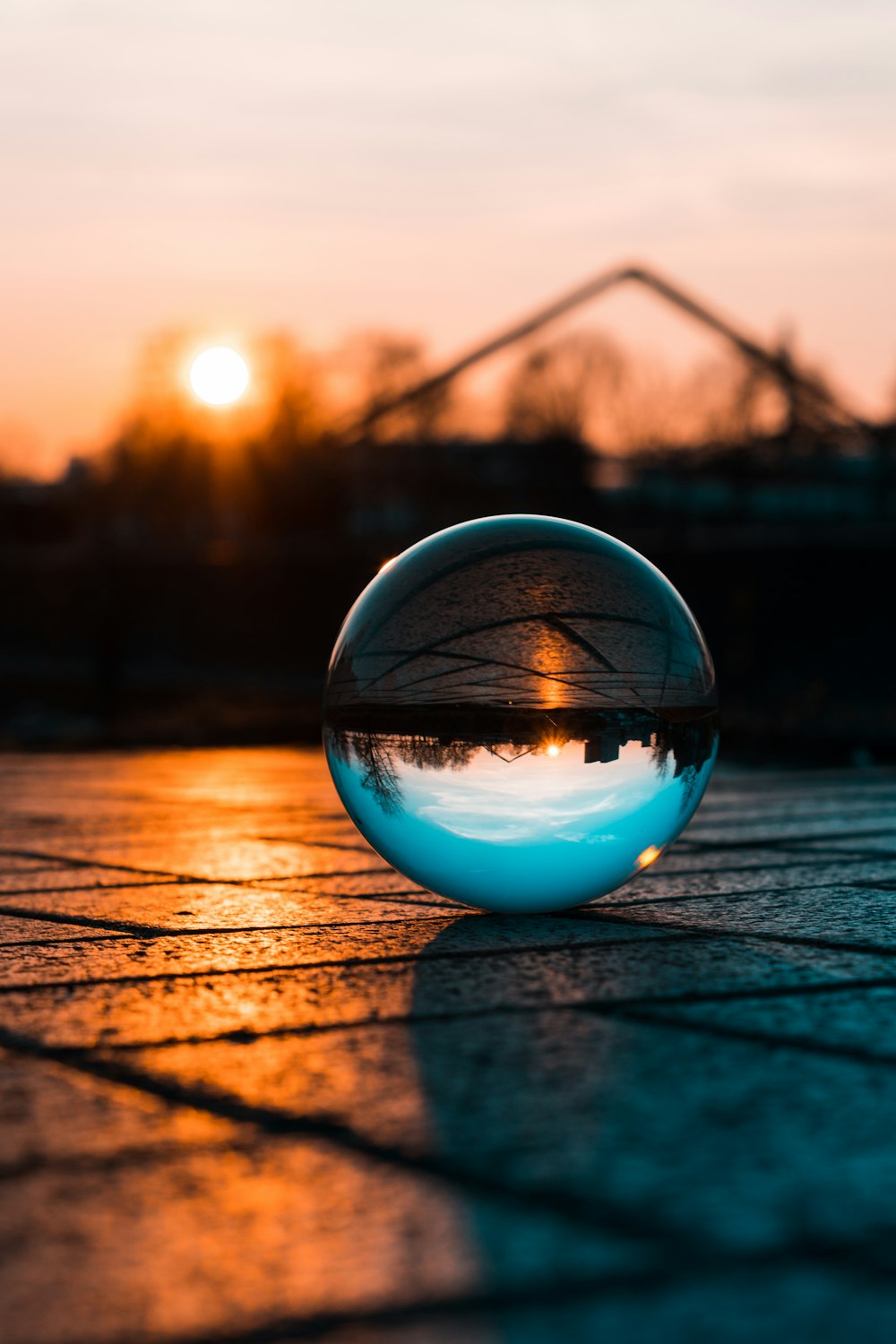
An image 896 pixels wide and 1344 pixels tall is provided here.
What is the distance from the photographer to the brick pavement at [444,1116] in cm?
241

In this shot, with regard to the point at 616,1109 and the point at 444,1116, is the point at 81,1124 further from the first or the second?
the point at 616,1109

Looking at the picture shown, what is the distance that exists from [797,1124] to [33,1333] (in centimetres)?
152

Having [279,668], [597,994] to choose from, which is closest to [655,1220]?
[597,994]

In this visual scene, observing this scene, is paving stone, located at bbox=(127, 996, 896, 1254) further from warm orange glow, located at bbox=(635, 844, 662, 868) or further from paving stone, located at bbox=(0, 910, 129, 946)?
paving stone, located at bbox=(0, 910, 129, 946)

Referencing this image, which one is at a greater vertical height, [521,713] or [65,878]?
[521,713]

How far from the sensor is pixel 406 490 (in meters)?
54.3

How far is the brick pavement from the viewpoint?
2414 mm

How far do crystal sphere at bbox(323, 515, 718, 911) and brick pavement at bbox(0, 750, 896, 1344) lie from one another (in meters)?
0.29

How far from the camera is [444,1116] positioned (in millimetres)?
3279

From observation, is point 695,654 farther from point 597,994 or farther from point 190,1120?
point 190,1120

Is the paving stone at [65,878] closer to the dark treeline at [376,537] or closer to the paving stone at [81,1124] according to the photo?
the paving stone at [81,1124]

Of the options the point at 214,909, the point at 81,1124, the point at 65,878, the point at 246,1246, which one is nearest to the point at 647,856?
the point at 214,909

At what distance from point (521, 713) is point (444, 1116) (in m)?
1.62

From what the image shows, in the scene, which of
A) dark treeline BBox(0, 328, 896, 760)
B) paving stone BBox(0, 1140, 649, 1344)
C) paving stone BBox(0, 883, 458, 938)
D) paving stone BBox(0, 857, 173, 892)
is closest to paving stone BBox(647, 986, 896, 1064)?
paving stone BBox(0, 1140, 649, 1344)
